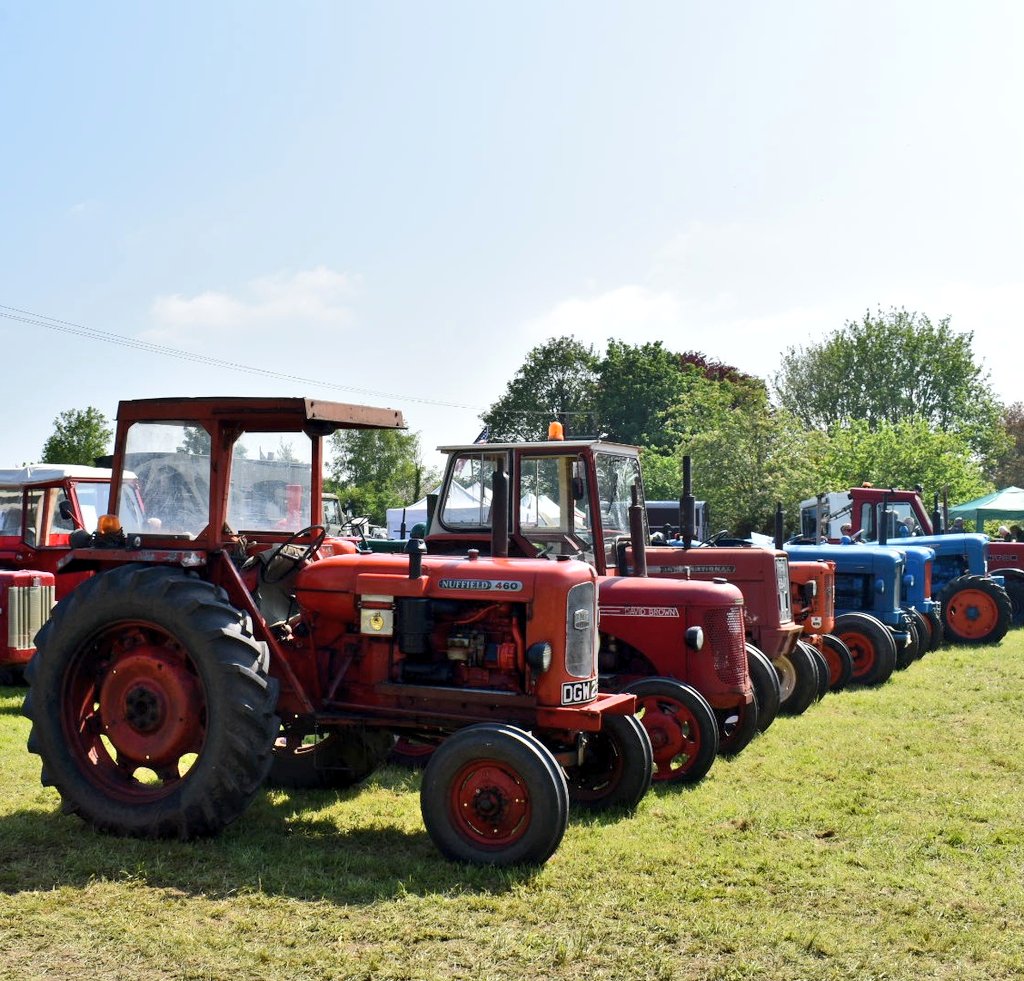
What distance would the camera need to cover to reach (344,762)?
638 cm

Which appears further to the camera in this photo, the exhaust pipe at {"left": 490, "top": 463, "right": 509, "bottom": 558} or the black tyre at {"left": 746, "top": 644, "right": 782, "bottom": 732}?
the black tyre at {"left": 746, "top": 644, "right": 782, "bottom": 732}

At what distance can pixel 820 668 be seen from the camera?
391 inches

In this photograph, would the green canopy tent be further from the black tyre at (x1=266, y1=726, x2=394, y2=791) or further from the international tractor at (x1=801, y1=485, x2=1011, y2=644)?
the black tyre at (x1=266, y1=726, x2=394, y2=791)

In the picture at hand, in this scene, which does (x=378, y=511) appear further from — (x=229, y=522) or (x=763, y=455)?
(x=229, y=522)

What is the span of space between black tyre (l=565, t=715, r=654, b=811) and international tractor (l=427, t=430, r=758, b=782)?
742 millimetres

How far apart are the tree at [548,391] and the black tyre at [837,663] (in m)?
36.8

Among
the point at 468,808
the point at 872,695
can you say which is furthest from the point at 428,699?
the point at 872,695

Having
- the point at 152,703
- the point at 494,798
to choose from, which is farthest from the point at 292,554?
the point at 494,798

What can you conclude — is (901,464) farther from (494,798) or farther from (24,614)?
(494,798)

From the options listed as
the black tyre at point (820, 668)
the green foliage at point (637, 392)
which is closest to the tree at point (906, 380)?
the green foliage at point (637, 392)

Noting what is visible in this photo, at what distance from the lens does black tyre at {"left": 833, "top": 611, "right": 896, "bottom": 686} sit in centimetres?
1141

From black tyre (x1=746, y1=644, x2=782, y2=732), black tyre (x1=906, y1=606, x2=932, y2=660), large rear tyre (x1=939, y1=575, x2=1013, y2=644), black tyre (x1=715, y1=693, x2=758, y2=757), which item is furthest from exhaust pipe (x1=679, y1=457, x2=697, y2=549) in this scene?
large rear tyre (x1=939, y1=575, x2=1013, y2=644)

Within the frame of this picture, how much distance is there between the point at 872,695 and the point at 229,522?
6743 mm

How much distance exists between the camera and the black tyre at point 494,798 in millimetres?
4906
